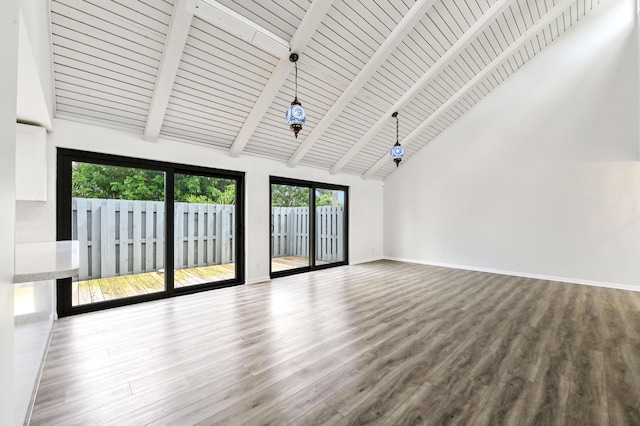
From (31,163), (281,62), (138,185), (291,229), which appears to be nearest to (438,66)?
(281,62)

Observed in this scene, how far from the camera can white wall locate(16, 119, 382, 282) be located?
312cm

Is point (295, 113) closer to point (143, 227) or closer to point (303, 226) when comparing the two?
point (143, 227)

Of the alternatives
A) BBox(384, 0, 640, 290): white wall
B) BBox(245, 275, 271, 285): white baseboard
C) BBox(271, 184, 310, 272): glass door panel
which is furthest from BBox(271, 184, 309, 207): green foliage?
BBox(384, 0, 640, 290): white wall

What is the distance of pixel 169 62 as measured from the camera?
295cm

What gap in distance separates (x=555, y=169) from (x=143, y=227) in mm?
7276

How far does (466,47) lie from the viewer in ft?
14.6

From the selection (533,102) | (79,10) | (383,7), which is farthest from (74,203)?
(533,102)

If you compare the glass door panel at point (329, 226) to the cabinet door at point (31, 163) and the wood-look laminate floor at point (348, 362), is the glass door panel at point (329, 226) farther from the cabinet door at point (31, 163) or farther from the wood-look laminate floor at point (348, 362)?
the cabinet door at point (31, 163)

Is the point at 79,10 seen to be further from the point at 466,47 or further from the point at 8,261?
the point at 466,47

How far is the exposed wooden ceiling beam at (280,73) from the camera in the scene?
3.02 metres

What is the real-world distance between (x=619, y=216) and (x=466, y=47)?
3872mm

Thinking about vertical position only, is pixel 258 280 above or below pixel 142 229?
below

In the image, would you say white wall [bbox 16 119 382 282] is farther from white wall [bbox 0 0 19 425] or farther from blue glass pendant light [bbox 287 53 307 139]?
white wall [bbox 0 0 19 425]

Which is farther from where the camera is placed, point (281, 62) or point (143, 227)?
point (143, 227)
